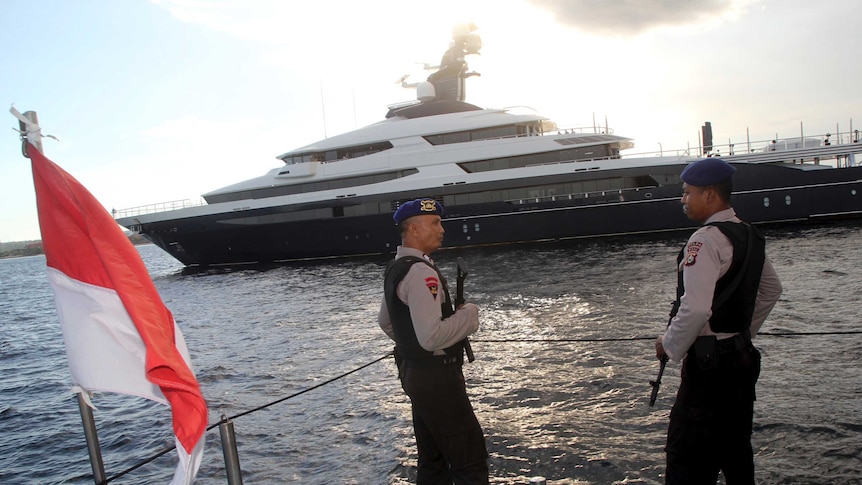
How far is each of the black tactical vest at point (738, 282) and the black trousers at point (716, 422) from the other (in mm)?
140

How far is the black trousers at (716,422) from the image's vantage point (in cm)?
246

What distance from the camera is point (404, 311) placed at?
269 cm

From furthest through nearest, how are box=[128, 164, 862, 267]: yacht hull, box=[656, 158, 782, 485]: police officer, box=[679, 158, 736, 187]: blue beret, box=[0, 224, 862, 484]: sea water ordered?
1. box=[128, 164, 862, 267]: yacht hull
2. box=[0, 224, 862, 484]: sea water
3. box=[679, 158, 736, 187]: blue beret
4. box=[656, 158, 782, 485]: police officer

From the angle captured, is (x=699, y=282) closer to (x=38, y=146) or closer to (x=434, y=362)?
(x=434, y=362)

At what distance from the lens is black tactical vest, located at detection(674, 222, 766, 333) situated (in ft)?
7.88

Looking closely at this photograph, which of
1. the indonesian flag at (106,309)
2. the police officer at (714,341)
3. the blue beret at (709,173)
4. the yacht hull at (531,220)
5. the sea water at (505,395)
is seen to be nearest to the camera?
the indonesian flag at (106,309)

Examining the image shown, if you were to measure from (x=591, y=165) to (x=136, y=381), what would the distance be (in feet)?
74.6

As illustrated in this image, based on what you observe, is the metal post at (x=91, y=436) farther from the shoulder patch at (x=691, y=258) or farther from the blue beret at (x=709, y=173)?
the blue beret at (x=709, y=173)

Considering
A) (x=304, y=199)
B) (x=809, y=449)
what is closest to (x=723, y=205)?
(x=809, y=449)

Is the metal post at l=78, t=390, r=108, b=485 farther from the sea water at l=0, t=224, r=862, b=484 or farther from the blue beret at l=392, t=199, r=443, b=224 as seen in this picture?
the sea water at l=0, t=224, r=862, b=484

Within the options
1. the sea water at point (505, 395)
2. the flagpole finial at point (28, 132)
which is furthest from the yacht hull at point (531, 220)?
the flagpole finial at point (28, 132)

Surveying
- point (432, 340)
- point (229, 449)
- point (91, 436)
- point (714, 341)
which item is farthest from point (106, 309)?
point (714, 341)

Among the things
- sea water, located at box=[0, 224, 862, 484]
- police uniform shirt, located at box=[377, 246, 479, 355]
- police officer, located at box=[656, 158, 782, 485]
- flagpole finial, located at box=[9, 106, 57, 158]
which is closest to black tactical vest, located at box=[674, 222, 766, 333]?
police officer, located at box=[656, 158, 782, 485]

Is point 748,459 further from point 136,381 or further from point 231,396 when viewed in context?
point 231,396
